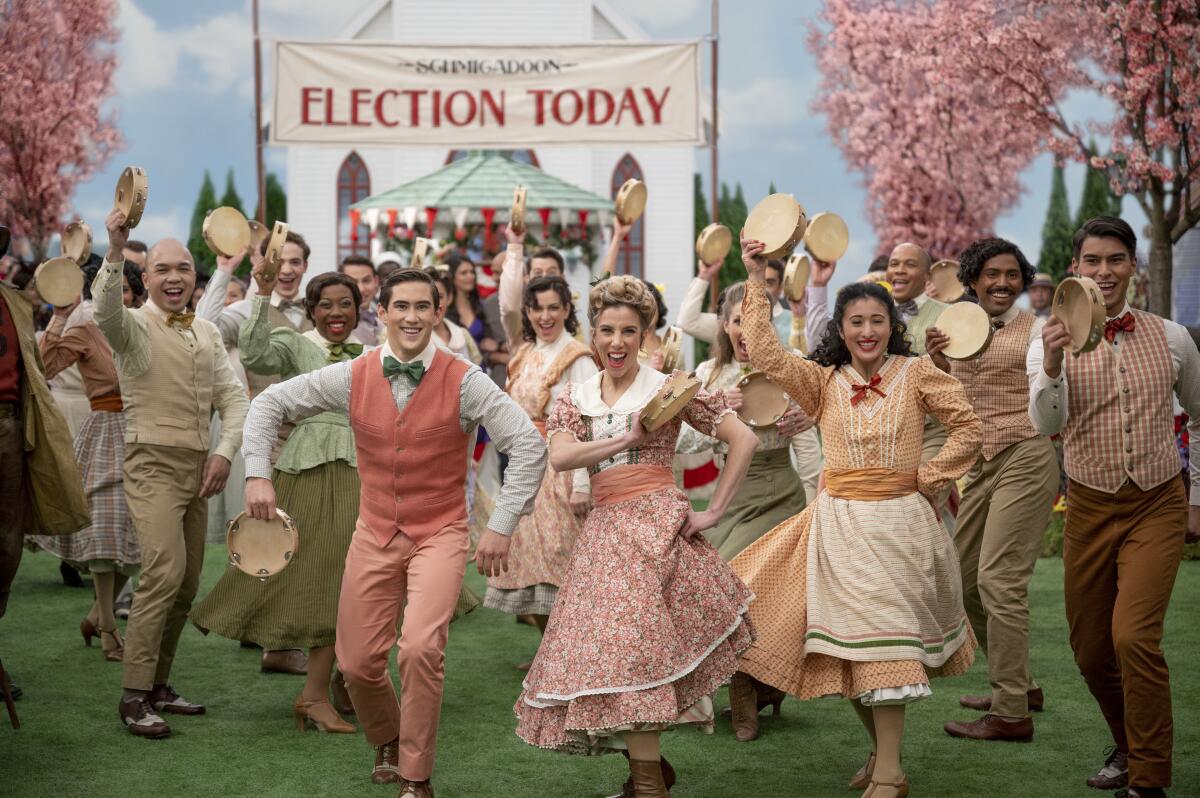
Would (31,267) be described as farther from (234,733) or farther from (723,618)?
(723,618)

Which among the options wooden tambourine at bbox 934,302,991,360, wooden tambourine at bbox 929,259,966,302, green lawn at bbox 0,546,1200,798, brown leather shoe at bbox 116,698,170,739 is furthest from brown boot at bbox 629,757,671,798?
wooden tambourine at bbox 929,259,966,302

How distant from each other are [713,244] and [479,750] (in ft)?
8.17

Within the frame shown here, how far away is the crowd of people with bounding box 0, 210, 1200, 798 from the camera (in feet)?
15.9

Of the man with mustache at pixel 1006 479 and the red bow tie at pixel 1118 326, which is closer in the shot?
the red bow tie at pixel 1118 326

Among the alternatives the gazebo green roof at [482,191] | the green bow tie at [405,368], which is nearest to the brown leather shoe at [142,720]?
the green bow tie at [405,368]

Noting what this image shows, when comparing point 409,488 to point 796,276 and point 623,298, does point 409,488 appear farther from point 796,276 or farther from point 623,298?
point 796,276

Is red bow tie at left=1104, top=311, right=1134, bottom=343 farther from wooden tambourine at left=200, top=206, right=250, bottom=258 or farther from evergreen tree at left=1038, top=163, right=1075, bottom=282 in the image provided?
evergreen tree at left=1038, top=163, right=1075, bottom=282

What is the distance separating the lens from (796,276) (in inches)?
257

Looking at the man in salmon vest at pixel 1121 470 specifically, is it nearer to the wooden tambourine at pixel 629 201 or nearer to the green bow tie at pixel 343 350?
the green bow tie at pixel 343 350

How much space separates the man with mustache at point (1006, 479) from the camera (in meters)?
6.03

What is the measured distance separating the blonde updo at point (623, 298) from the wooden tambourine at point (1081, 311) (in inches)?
54.4

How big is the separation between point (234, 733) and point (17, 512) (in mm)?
1273

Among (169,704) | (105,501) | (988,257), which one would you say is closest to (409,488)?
(169,704)

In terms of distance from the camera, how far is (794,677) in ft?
16.9
